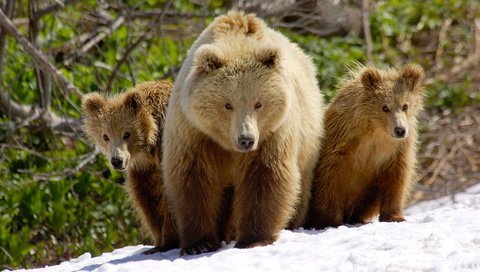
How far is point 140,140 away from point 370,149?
1850mm

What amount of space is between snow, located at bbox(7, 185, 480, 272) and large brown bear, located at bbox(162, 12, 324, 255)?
0.76 ft

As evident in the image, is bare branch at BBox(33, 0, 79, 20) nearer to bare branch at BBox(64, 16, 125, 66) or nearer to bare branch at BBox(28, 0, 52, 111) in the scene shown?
bare branch at BBox(28, 0, 52, 111)

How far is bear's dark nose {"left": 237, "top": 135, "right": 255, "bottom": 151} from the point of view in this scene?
225 inches

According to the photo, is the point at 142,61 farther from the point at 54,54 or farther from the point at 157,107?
the point at 157,107

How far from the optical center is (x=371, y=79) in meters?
7.00

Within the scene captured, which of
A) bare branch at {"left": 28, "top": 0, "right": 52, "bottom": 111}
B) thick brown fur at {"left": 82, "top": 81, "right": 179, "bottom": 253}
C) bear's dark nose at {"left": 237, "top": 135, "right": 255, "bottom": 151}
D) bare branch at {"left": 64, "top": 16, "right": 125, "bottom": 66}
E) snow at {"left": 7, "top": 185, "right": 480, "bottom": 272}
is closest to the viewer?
snow at {"left": 7, "top": 185, "right": 480, "bottom": 272}

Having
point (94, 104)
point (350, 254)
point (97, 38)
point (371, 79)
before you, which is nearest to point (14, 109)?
point (97, 38)

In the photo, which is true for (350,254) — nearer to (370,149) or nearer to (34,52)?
(370,149)

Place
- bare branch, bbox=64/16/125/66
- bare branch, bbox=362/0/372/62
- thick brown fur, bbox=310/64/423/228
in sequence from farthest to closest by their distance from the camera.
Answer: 1. bare branch, bbox=362/0/372/62
2. bare branch, bbox=64/16/125/66
3. thick brown fur, bbox=310/64/423/228

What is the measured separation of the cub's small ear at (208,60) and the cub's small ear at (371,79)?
1.49 metres

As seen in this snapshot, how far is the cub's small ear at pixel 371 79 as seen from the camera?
6.98 metres

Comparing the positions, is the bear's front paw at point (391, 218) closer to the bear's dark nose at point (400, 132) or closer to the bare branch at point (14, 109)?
the bear's dark nose at point (400, 132)

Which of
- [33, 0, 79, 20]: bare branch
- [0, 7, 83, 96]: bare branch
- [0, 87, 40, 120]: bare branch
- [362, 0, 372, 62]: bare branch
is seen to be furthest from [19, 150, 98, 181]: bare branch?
[362, 0, 372, 62]: bare branch

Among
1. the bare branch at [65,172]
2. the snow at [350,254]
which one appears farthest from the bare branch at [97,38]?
the snow at [350,254]
